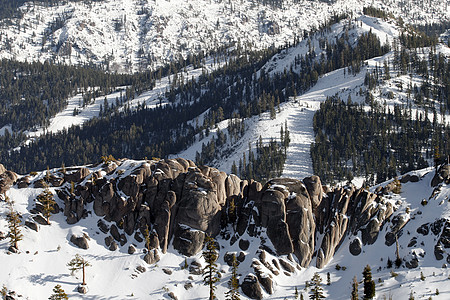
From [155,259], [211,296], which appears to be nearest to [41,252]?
[155,259]

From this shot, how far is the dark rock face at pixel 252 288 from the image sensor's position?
7769 centimetres

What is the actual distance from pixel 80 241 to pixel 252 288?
123 feet

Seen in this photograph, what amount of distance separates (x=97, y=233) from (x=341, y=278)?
5228 centimetres

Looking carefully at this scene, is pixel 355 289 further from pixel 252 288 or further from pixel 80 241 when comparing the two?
pixel 80 241

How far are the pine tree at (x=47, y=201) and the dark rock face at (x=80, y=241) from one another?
7.49m

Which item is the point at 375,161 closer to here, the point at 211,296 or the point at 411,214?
the point at 411,214

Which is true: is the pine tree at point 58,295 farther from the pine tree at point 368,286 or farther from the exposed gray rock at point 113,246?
the pine tree at point 368,286

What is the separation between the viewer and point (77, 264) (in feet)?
261

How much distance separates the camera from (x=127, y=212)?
302 feet

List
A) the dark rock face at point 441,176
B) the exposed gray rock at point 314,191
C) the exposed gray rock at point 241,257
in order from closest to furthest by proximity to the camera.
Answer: the exposed gray rock at point 241,257 < the dark rock face at point 441,176 < the exposed gray rock at point 314,191

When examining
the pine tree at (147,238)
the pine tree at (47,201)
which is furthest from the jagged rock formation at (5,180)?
the pine tree at (147,238)

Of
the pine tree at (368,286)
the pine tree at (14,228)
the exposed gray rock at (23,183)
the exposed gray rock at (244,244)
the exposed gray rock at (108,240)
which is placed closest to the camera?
the pine tree at (368,286)

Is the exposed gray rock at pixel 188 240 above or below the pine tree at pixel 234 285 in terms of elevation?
above

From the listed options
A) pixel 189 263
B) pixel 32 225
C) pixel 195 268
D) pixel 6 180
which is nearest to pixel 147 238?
pixel 189 263
